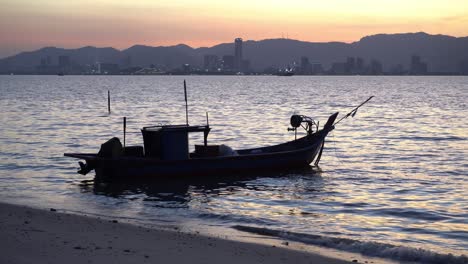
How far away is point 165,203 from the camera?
835 inches

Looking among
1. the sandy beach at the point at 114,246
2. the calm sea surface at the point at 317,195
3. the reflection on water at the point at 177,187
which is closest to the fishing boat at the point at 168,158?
the reflection on water at the point at 177,187

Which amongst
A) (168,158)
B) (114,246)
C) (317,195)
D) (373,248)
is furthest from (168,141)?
(114,246)

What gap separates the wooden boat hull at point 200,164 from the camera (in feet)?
83.0

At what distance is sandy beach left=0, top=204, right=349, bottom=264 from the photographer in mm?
11414

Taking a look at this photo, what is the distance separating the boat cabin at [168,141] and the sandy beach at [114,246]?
10016mm

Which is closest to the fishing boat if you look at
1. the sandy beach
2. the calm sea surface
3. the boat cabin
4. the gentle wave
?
the boat cabin

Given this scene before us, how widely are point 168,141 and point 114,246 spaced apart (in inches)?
520

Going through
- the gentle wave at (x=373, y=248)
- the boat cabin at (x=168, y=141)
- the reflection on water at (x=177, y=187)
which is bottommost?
the reflection on water at (x=177, y=187)

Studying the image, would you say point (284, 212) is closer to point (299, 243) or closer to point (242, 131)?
point (299, 243)

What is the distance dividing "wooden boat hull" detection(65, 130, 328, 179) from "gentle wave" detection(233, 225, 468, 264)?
1021cm

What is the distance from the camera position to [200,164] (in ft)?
86.3

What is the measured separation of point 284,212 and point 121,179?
27.6 ft

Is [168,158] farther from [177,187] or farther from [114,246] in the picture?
[114,246]

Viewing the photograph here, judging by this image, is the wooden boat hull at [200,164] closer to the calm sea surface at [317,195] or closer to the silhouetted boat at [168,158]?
the silhouetted boat at [168,158]
